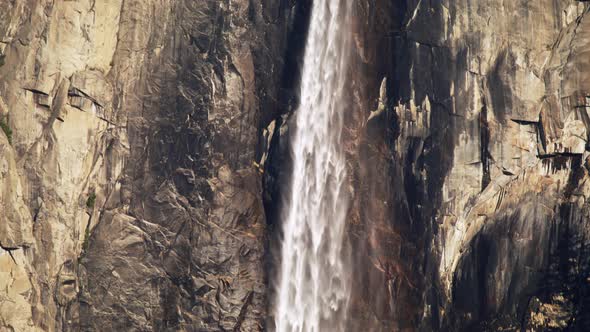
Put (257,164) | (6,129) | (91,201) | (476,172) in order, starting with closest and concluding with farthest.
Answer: (6,129)
(476,172)
(91,201)
(257,164)

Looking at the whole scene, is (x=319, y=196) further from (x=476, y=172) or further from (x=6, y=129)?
(x=6, y=129)

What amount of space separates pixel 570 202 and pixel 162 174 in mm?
11763

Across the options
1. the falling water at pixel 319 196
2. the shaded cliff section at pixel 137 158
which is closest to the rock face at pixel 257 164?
the shaded cliff section at pixel 137 158

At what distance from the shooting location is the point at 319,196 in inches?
1152

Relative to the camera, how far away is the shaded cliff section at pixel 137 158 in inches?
1070

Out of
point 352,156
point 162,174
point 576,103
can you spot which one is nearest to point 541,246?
point 576,103

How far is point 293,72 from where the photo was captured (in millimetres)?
29781

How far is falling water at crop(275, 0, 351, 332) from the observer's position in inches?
1130

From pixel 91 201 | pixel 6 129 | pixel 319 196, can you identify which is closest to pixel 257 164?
pixel 319 196

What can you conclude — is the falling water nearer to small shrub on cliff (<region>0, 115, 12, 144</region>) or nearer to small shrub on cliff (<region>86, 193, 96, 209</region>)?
small shrub on cliff (<region>86, 193, 96, 209</region>)

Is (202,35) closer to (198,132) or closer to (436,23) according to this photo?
(198,132)

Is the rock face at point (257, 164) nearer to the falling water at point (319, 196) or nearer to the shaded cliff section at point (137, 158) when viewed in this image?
the shaded cliff section at point (137, 158)

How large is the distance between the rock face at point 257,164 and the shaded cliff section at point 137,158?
46 mm

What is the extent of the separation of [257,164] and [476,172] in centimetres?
647
